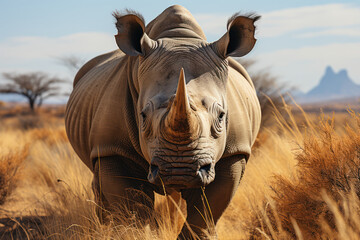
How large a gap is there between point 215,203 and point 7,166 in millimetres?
4071

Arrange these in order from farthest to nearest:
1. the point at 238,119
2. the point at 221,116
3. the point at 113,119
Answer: the point at 113,119, the point at 238,119, the point at 221,116

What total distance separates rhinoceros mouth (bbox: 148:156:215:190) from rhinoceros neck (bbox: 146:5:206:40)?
4.13ft

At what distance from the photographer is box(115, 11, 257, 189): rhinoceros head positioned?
2.54m

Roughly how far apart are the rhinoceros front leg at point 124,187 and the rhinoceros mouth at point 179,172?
90 cm

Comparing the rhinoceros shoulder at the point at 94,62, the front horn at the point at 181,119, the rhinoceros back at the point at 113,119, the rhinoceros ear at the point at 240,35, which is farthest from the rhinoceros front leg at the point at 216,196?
the rhinoceros shoulder at the point at 94,62

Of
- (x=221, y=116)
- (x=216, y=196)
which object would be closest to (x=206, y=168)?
(x=221, y=116)

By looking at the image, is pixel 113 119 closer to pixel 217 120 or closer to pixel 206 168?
pixel 217 120

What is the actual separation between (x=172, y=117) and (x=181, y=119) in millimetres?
51

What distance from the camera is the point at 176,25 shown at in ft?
12.1

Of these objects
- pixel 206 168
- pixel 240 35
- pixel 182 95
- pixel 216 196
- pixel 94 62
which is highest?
pixel 240 35

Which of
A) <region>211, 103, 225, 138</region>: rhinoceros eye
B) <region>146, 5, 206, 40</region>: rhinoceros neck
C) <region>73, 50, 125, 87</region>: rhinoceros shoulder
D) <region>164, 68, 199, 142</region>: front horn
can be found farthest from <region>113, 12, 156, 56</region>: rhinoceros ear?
<region>73, 50, 125, 87</region>: rhinoceros shoulder

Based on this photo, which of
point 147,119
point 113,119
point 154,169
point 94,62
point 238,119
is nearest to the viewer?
point 154,169

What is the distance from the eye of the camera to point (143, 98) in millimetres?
3076

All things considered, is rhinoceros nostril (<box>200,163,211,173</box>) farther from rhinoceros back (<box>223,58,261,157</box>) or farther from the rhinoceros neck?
the rhinoceros neck
